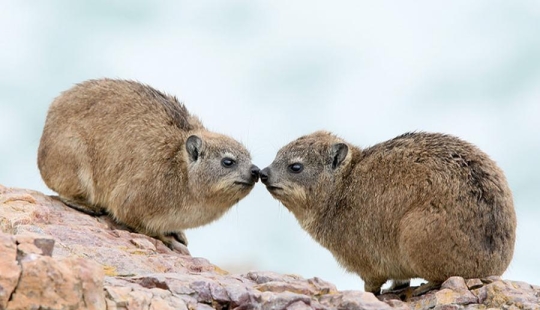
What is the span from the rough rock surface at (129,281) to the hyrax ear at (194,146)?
159 cm

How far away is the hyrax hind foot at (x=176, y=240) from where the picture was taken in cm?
1378

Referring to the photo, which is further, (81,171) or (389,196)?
(81,171)

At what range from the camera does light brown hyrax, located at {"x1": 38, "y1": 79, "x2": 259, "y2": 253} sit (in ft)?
45.0

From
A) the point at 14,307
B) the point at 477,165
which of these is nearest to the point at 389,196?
the point at 477,165

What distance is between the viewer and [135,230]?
13.8m

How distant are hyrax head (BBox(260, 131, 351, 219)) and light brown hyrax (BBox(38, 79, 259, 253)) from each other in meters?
0.74

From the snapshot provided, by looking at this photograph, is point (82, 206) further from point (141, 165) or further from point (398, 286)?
point (398, 286)

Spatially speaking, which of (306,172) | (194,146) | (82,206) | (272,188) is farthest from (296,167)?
(82,206)

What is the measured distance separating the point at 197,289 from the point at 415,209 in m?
3.87

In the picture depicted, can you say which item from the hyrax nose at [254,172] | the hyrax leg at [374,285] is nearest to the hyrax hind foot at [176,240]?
the hyrax nose at [254,172]

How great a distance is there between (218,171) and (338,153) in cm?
217

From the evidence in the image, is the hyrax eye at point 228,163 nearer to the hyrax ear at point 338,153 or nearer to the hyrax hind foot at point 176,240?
the hyrax hind foot at point 176,240

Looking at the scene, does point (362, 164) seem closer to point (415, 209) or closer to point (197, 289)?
point (415, 209)

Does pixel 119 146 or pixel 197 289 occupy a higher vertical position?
pixel 119 146
